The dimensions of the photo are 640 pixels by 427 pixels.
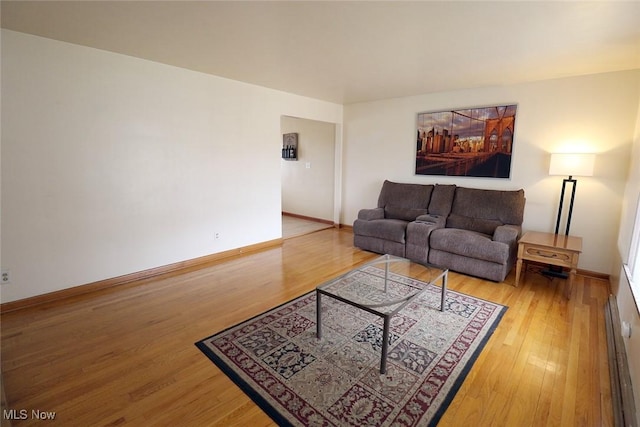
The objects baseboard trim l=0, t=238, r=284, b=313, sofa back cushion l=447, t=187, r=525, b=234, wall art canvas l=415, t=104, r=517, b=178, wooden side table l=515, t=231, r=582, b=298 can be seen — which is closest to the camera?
baseboard trim l=0, t=238, r=284, b=313

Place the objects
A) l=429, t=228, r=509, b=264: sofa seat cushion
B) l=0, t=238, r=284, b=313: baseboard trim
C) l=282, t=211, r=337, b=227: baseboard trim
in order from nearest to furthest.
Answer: l=0, t=238, r=284, b=313: baseboard trim → l=429, t=228, r=509, b=264: sofa seat cushion → l=282, t=211, r=337, b=227: baseboard trim

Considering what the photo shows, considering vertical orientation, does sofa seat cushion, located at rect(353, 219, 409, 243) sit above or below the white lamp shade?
below

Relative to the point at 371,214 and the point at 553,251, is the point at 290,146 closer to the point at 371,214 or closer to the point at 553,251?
the point at 371,214

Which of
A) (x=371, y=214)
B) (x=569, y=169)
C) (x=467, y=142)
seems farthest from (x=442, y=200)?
(x=569, y=169)

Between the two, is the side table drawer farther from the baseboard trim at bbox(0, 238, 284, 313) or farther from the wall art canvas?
the baseboard trim at bbox(0, 238, 284, 313)

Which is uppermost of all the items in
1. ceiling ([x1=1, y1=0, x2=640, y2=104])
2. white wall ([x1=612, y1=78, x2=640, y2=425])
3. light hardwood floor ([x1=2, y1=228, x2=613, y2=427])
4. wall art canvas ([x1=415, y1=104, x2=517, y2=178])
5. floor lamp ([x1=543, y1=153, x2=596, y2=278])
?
ceiling ([x1=1, y1=0, x2=640, y2=104])

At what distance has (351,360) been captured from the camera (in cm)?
199

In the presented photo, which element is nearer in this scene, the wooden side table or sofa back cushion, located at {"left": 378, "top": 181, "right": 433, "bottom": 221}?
the wooden side table

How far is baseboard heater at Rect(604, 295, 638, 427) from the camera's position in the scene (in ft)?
5.01

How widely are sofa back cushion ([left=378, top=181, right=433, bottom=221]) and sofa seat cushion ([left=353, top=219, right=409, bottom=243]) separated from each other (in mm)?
192

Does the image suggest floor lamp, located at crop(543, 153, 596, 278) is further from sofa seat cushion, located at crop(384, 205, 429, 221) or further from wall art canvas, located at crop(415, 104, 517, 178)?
sofa seat cushion, located at crop(384, 205, 429, 221)

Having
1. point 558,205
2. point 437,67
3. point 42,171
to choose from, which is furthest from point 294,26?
point 558,205

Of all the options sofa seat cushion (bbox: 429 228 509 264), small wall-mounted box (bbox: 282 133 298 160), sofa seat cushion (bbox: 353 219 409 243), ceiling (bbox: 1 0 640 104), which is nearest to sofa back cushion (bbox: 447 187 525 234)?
sofa seat cushion (bbox: 429 228 509 264)

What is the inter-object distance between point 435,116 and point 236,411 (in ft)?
14.0
